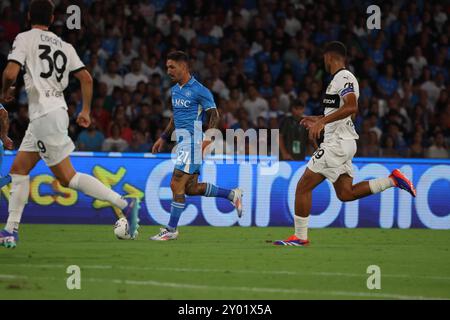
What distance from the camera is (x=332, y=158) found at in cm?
1139

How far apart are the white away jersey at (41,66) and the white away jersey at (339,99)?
3.14 meters

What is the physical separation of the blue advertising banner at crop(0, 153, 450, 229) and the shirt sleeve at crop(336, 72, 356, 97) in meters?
4.25

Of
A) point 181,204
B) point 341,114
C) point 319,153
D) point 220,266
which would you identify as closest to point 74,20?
point 181,204

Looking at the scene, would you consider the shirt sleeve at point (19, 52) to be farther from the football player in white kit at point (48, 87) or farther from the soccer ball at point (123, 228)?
the soccer ball at point (123, 228)

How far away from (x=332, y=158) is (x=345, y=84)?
2.76 feet

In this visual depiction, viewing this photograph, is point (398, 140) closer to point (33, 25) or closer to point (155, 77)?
point (155, 77)

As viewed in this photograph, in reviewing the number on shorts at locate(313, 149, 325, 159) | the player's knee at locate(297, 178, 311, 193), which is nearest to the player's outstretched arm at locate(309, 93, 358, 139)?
the number on shorts at locate(313, 149, 325, 159)

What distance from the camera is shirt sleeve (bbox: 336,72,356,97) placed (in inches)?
440

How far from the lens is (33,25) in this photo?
9.77 metres

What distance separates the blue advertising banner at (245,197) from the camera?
49.1 ft

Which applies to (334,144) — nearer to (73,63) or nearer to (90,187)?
(90,187)

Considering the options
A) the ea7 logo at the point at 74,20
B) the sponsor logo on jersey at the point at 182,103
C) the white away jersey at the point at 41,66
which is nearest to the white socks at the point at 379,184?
the sponsor logo on jersey at the point at 182,103

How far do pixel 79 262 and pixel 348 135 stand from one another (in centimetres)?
360
